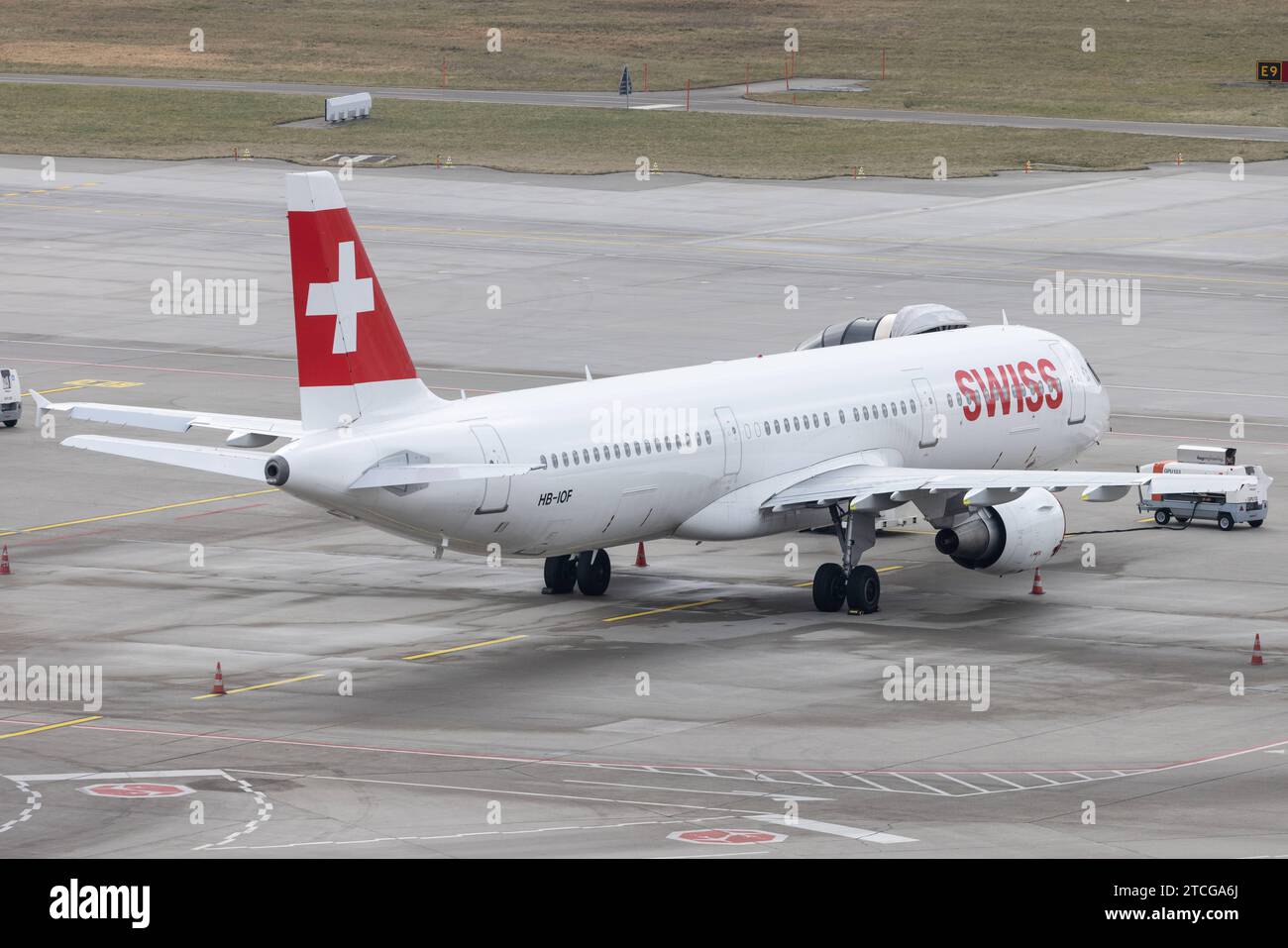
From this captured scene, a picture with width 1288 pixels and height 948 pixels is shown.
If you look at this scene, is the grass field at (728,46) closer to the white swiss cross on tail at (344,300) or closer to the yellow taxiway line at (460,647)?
the yellow taxiway line at (460,647)

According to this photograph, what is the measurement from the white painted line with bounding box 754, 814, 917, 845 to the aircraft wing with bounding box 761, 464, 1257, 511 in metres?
12.9

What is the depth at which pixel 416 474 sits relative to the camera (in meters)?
40.8

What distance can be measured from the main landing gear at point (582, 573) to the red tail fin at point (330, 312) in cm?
775

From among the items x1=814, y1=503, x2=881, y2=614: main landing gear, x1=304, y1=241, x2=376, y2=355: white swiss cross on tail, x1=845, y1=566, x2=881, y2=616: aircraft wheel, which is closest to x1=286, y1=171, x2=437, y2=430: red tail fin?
x1=304, y1=241, x2=376, y2=355: white swiss cross on tail

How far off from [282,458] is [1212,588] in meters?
20.4

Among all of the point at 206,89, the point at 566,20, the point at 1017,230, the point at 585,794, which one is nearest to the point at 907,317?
the point at 585,794

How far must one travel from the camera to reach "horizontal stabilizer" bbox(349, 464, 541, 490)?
40.7 m

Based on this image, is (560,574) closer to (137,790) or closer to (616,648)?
(616,648)

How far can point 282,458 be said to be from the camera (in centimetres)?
4028

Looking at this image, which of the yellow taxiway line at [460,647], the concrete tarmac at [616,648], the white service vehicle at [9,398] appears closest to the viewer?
the concrete tarmac at [616,648]

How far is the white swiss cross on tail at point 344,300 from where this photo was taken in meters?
41.8

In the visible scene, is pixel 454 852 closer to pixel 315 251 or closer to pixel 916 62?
pixel 315 251

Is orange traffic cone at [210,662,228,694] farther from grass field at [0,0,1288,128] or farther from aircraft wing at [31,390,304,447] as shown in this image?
grass field at [0,0,1288,128]

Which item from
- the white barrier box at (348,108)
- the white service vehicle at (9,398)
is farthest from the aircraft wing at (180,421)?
the white barrier box at (348,108)
